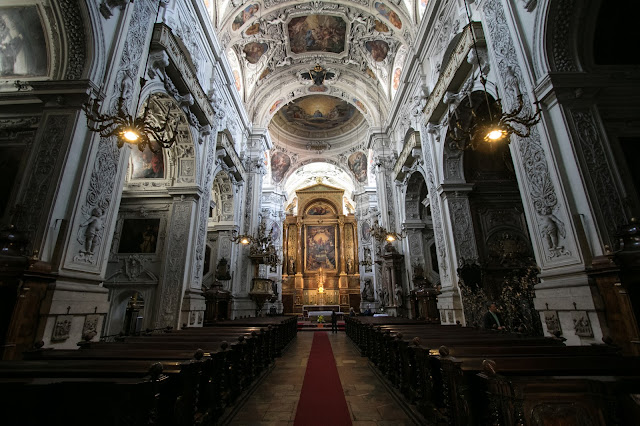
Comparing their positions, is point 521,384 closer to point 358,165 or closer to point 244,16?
point 244,16

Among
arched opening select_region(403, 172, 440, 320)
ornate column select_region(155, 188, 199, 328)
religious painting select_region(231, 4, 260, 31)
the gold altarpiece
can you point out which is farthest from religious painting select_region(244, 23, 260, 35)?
the gold altarpiece

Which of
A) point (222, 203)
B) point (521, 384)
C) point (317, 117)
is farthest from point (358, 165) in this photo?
point (521, 384)

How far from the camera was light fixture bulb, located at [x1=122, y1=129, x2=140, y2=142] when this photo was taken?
4.09 meters

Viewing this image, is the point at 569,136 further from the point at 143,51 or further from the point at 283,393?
the point at 143,51

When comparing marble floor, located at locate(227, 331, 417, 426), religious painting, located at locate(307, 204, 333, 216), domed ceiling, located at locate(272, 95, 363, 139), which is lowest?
marble floor, located at locate(227, 331, 417, 426)

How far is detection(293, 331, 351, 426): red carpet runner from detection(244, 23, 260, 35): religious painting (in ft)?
45.0

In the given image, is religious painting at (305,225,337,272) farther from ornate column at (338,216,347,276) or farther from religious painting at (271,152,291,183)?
religious painting at (271,152,291,183)

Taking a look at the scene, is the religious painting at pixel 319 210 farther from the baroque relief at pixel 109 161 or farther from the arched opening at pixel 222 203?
the baroque relief at pixel 109 161

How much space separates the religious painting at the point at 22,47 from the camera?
5246mm

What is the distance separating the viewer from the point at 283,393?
4176 millimetres

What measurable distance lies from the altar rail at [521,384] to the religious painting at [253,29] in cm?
1422

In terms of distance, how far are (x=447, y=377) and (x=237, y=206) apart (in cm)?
1230

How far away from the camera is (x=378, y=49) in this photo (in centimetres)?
1483

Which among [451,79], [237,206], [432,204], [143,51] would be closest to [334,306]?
[237,206]
